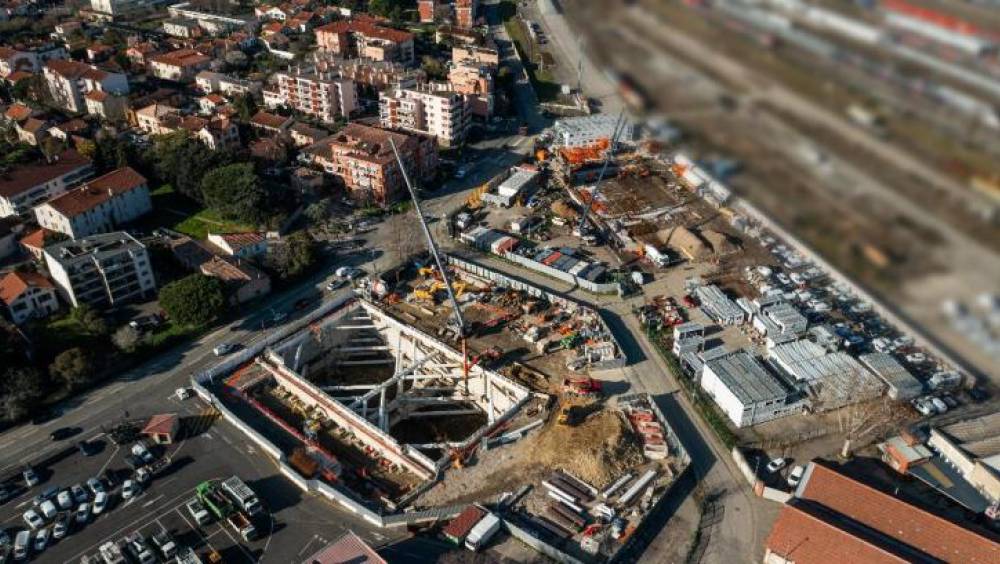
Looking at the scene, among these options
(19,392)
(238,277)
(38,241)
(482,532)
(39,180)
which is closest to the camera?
(482,532)

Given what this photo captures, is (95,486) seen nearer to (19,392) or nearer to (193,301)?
(19,392)

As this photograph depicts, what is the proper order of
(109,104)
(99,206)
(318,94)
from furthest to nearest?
(109,104) < (318,94) < (99,206)

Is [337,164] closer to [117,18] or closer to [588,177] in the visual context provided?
[588,177]

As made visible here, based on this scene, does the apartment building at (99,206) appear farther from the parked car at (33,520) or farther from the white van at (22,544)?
the white van at (22,544)

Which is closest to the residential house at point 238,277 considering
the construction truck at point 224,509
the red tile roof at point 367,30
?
the construction truck at point 224,509

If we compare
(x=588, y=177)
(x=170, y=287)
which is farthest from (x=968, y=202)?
(x=588, y=177)

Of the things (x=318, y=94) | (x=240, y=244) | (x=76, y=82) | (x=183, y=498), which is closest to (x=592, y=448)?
(x=183, y=498)
